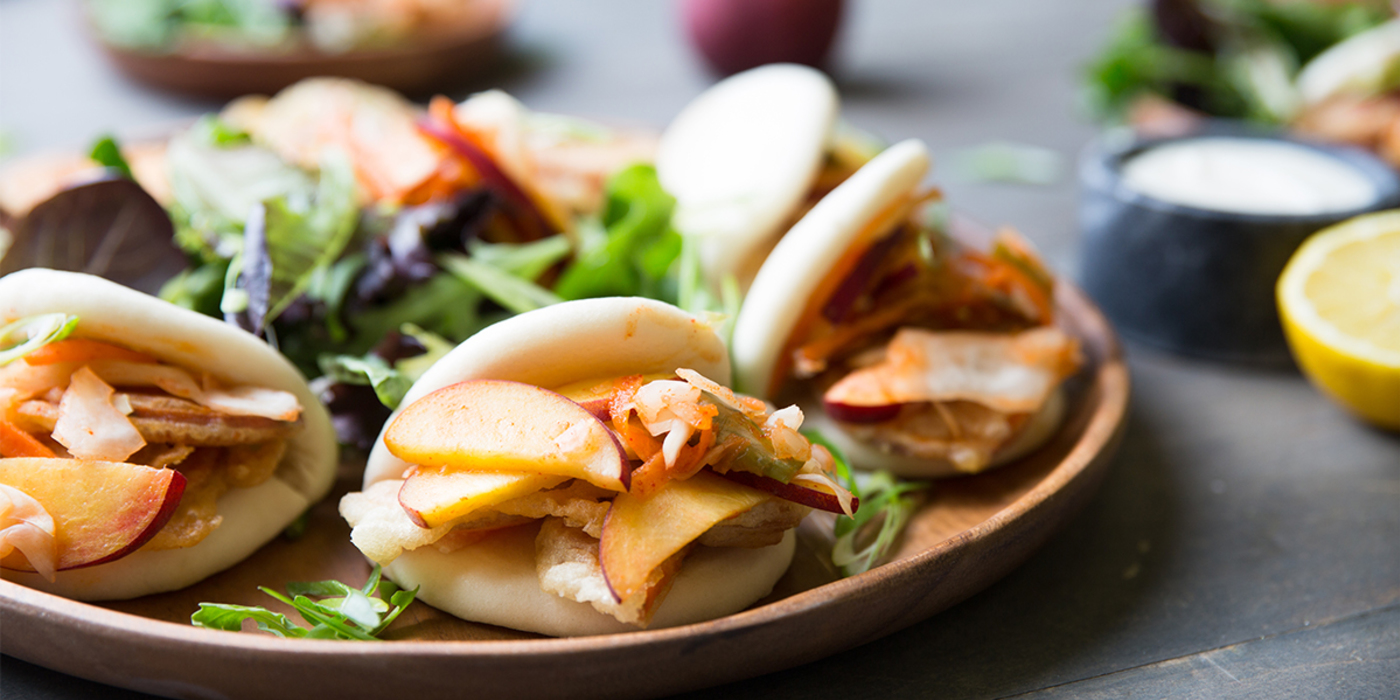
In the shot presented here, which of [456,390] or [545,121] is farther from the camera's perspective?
[545,121]

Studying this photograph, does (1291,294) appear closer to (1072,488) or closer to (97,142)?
(1072,488)

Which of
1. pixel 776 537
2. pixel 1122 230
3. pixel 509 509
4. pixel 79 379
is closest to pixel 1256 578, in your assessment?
pixel 776 537

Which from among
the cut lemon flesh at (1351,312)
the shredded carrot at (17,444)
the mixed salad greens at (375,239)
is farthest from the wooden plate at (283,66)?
the cut lemon flesh at (1351,312)

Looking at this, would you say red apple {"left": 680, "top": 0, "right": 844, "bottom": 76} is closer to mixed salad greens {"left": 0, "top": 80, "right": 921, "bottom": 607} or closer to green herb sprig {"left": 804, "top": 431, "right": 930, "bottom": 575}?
mixed salad greens {"left": 0, "top": 80, "right": 921, "bottom": 607}

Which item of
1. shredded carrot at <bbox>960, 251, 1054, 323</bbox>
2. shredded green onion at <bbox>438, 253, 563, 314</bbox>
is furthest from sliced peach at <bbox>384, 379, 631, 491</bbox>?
shredded carrot at <bbox>960, 251, 1054, 323</bbox>

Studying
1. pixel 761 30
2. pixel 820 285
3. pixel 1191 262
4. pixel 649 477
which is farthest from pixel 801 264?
pixel 761 30

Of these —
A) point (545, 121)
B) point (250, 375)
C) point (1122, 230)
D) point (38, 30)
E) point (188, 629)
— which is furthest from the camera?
point (38, 30)
